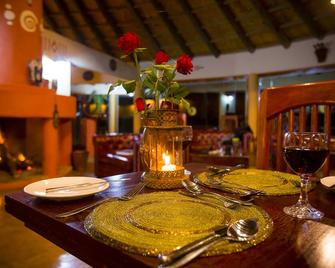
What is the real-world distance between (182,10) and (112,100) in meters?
4.18

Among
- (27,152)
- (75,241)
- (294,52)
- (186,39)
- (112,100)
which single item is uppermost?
(186,39)

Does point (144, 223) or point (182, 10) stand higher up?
point (182, 10)

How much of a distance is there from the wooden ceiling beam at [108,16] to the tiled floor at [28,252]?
5.46 metres

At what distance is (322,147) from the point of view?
671mm

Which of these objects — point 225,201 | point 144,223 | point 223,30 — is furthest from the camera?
point 223,30

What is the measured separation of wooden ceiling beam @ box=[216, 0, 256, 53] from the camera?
5977 mm

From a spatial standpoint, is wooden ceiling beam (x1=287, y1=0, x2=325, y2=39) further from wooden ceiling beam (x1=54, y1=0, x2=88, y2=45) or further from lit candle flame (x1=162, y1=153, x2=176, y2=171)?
lit candle flame (x1=162, y1=153, x2=176, y2=171)

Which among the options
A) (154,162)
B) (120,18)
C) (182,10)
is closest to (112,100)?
(120,18)

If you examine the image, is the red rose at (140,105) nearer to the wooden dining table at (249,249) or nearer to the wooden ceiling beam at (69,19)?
the wooden dining table at (249,249)

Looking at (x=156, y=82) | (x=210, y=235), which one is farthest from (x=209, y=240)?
(x=156, y=82)

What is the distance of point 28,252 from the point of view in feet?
6.61

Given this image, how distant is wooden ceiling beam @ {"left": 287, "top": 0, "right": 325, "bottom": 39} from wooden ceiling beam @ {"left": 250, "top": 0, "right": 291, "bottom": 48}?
472 mm

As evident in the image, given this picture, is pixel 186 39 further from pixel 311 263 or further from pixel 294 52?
pixel 311 263

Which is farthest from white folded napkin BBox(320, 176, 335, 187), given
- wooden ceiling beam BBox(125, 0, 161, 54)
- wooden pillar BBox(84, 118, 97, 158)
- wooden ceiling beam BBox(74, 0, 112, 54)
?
wooden pillar BBox(84, 118, 97, 158)
